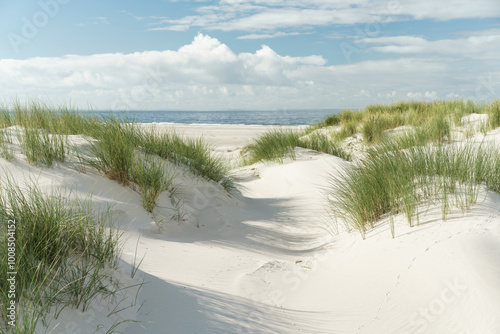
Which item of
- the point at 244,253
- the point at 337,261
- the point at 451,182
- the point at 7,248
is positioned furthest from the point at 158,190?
the point at 451,182

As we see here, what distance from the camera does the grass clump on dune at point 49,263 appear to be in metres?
2.28

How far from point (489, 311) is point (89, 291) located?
2.54 metres

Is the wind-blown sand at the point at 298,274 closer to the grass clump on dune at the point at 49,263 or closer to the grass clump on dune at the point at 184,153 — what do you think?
the grass clump on dune at the point at 49,263

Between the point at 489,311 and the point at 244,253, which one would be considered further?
the point at 244,253

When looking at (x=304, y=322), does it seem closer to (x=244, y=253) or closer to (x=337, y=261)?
(x=337, y=261)

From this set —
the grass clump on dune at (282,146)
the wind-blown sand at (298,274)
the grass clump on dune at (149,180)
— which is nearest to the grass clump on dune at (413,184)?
the wind-blown sand at (298,274)

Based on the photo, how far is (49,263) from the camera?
2678 millimetres

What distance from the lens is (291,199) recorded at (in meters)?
7.33

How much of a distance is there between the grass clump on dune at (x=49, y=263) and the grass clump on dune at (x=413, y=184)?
107 inches

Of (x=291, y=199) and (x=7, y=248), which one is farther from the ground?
(x=7, y=248)

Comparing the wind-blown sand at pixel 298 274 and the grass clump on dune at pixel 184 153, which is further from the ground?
the grass clump on dune at pixel 184 153

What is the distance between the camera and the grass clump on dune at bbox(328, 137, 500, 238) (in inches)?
162

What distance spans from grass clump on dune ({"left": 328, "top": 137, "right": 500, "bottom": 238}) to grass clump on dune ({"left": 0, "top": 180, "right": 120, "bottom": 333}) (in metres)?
2.72

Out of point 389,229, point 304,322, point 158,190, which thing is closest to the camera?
point 304,322
